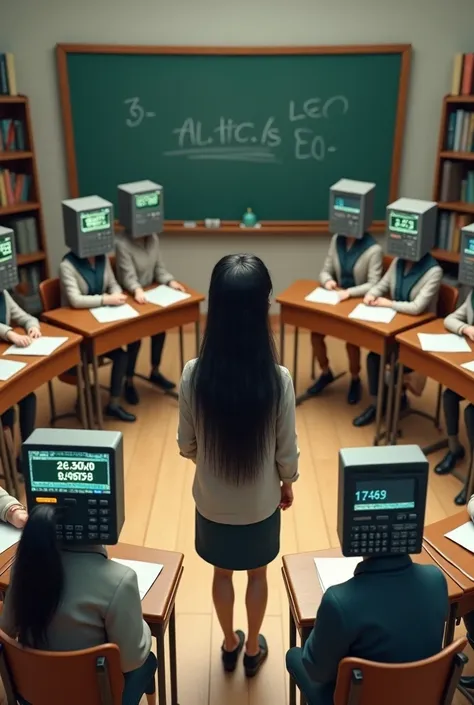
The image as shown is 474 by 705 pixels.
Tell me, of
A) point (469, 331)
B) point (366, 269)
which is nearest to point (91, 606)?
point (469, 331)

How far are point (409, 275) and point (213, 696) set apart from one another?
8.76 feet

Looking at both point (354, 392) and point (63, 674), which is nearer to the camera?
point (63, 674)

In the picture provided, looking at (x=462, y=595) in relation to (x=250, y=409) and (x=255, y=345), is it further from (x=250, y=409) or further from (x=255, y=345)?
(x=255, y=345)

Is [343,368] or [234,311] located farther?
[343,368]

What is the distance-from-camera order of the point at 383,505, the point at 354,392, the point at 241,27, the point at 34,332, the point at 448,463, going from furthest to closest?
the point at 241,27
the point at 354,392
the point at 448,463
the point at 34,332
the point at 383,505

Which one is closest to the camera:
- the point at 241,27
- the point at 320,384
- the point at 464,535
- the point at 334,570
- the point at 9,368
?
the point at 334,570

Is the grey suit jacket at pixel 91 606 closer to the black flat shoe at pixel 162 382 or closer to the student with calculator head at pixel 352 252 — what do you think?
the student with calculator head at pixel 352 252

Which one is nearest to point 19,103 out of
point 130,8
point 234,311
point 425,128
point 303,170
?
point 130,8

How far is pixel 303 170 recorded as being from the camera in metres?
5.55

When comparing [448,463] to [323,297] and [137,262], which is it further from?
[137,262]

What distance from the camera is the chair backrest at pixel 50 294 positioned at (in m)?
4.24

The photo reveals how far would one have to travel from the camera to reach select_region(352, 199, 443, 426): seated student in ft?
A: 13.5

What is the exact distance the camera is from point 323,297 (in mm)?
4477

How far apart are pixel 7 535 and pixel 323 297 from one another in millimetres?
2745
